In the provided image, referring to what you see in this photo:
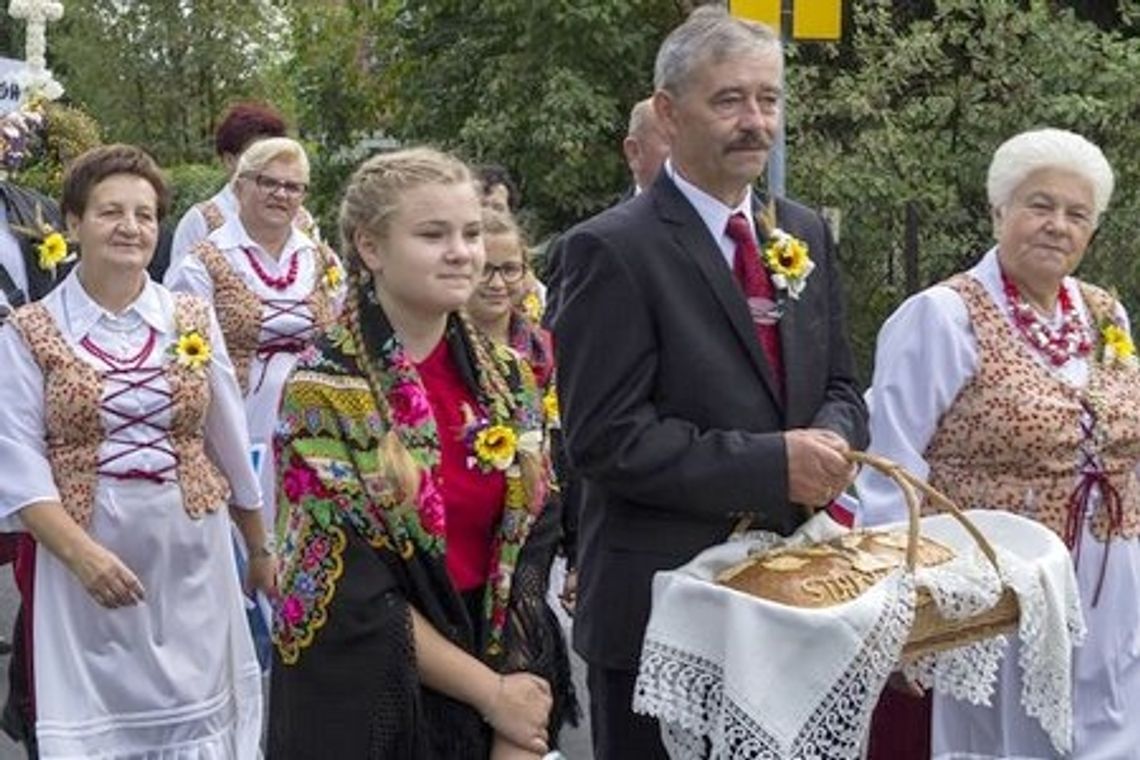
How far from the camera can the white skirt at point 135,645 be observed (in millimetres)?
5633

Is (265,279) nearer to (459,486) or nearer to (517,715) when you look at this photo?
(459,486)

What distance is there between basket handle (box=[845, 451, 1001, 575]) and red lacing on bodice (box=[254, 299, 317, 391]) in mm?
4309

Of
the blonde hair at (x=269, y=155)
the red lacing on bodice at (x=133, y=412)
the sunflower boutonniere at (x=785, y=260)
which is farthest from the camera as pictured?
the blonde hair at (x=269, y=155)

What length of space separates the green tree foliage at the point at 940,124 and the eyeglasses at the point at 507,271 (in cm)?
496

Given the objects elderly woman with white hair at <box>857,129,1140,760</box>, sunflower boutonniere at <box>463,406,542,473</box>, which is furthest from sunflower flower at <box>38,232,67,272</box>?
sunflower boutonniere at <box>463,406,542,473</box>

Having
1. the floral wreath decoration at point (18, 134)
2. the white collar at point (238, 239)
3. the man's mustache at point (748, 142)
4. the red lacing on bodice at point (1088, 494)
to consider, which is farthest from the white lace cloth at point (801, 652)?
the floral wreath decoration at point (18, 134)

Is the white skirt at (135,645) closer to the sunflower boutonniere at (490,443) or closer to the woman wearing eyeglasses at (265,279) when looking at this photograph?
the woman wearing eyeglasses at (265,279)

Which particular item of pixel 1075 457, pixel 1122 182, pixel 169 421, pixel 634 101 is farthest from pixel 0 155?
pixel 634 101

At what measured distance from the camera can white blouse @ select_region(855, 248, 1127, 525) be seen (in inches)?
211

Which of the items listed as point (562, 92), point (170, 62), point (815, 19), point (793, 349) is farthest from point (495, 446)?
point (170, 62)

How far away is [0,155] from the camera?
814 centimetres

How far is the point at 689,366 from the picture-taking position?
407 centimetres

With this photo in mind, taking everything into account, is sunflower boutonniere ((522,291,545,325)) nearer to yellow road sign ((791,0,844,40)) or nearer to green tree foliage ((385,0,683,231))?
yellow road sign ((791,0,844,40))

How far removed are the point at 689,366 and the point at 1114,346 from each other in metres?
1.90
